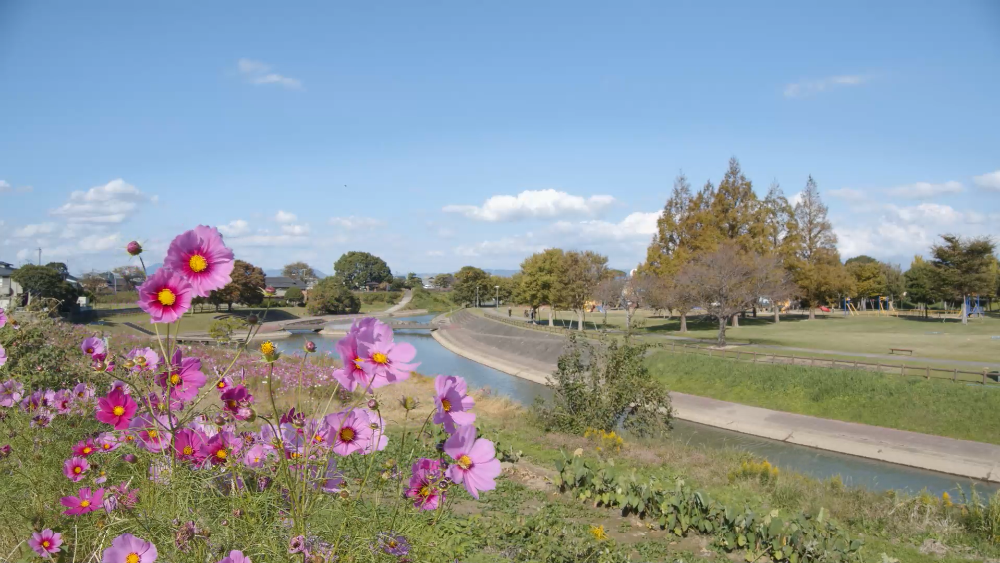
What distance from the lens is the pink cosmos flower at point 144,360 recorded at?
1.89 meters

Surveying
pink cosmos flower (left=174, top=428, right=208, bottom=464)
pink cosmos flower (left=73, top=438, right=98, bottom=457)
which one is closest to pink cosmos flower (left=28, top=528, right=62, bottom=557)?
pink cosmos flower (left=73, top=438, right=98, bottom=457)

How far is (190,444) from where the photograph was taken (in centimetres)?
184

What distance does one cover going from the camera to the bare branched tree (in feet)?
110

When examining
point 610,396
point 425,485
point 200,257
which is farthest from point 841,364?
point 200,257

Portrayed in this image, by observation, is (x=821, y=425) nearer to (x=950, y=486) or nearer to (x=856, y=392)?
(x=856, y=392)

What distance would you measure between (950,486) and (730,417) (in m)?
7.41

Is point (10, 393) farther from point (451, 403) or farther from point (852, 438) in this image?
point (852, 438)

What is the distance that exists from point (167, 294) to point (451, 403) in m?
0.73

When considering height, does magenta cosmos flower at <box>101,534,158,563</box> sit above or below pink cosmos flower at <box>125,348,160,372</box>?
below

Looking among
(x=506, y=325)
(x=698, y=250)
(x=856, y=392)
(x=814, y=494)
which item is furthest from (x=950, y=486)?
(x=506, y=325)

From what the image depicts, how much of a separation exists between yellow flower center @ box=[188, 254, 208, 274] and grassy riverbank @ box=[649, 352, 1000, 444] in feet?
72.9

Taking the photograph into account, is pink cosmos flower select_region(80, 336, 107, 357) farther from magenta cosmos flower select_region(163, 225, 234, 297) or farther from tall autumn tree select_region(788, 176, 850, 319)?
tall autumn tree select_region(788, 176, 850, 319)

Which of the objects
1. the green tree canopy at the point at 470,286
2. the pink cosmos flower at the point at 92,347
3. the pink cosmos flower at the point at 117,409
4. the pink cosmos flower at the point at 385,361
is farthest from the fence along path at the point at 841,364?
the green tree canopy at the point at 470,286

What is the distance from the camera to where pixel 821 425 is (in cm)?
2030
